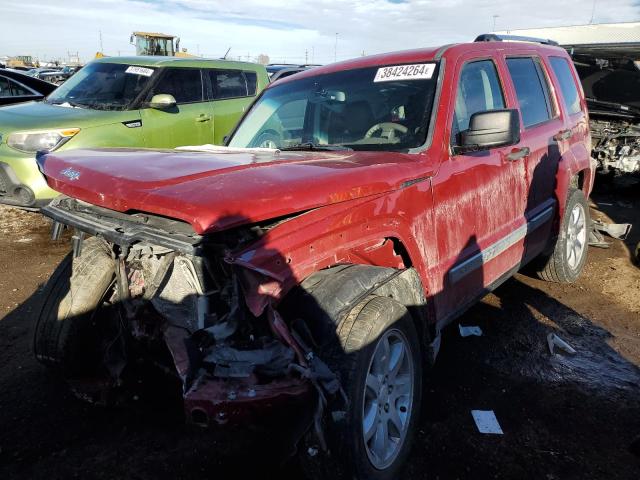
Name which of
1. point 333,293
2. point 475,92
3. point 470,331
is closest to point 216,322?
point 333,293

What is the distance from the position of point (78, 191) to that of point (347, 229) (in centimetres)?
121

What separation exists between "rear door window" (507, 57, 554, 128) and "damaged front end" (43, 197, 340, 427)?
8.66ft

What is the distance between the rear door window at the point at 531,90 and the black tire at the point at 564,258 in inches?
33.6

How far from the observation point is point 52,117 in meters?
5.77

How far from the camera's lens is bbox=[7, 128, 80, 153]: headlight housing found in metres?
5.51

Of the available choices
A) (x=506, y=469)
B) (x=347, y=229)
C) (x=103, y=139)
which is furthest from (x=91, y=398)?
(x=103, y=139)

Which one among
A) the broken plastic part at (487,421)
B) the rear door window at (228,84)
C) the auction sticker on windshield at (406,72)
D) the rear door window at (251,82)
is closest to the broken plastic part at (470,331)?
the broken plastic part at (487,421)

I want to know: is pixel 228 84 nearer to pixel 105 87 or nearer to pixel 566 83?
pixel 105 87

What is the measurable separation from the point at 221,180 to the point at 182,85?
17.9ft

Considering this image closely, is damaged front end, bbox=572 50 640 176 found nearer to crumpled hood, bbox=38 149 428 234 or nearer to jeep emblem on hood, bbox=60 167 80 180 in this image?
crumpled hood, bbox=38 149 428 234

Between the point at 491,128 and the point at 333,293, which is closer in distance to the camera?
the point at 333,293

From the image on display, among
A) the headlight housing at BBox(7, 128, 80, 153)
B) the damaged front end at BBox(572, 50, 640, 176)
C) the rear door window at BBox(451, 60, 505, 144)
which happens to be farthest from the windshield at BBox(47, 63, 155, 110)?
the damaged front end at BBox(572, 50, 640, 176)

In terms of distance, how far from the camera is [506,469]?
98.1 inches

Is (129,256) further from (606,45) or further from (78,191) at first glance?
(606,45)
